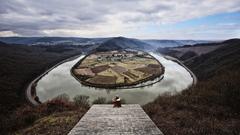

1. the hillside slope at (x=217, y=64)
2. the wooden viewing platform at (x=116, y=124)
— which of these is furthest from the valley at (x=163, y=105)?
the hillside slope at (x=217, y=64)

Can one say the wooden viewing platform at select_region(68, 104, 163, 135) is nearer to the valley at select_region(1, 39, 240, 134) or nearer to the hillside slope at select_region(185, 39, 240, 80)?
the valley at select_region(1, 39, 240, 134)

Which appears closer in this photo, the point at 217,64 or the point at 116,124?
the point at 116,124

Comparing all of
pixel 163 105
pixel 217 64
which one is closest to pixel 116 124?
pixel 163 105

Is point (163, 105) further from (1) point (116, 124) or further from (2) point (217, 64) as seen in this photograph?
(2) point (217, 64)

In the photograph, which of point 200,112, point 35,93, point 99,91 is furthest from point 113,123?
point 35,93

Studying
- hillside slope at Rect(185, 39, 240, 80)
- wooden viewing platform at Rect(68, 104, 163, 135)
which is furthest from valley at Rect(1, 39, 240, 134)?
hillside slope at Rect(185, 39, 240, 80)

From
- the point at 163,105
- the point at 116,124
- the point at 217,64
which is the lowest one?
the point at 163,105

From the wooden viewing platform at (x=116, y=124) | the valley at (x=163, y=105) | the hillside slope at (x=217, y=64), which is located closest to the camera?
the wooden viewing platform at (x=116, y=124)

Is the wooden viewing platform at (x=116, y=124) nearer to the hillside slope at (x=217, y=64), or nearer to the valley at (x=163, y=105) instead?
the valley at (x=163, y=105)

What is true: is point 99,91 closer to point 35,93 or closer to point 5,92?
point 35,93
